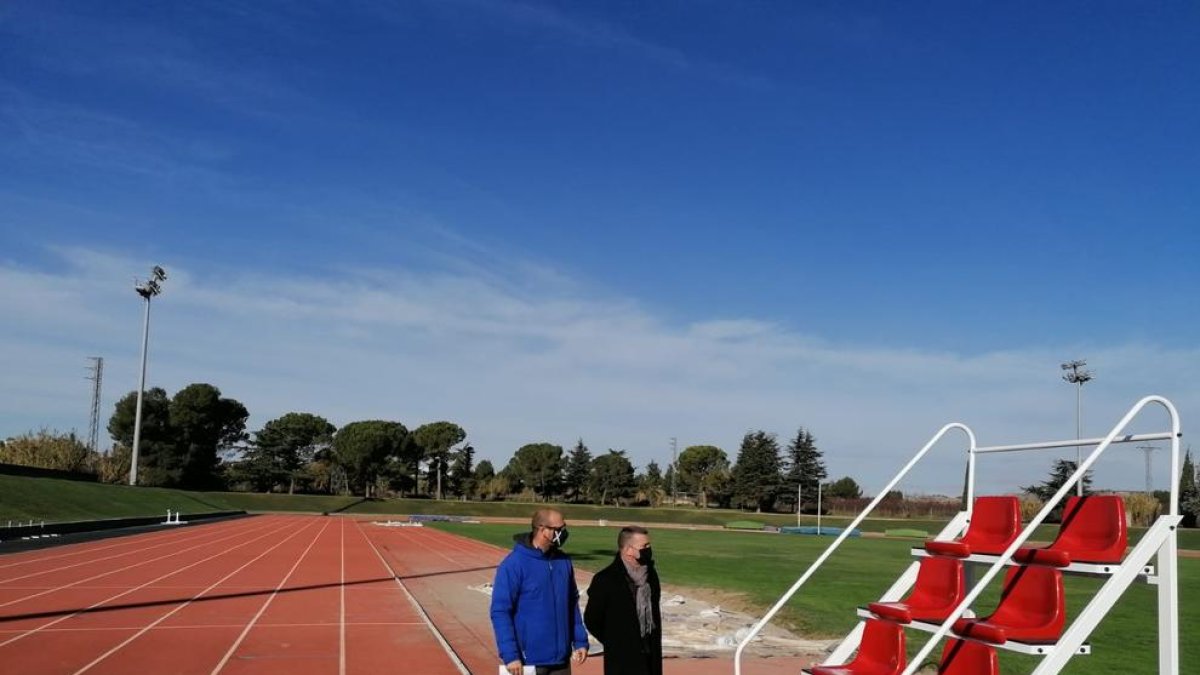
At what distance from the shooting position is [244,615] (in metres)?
12.6

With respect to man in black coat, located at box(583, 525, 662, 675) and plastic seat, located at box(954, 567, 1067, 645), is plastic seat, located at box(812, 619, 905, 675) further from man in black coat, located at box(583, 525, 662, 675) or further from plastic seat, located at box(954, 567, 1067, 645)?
man in black coat, located at box(583, 525, 662, 675)

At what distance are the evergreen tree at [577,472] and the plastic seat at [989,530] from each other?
309ft

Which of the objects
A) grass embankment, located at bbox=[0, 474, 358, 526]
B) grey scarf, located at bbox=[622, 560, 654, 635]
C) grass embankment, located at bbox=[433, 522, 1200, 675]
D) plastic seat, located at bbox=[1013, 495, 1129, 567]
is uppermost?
plastic seat, located at bbox=[1013, 495, 1129, 567]

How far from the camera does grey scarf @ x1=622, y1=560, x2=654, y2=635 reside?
5.11 meters

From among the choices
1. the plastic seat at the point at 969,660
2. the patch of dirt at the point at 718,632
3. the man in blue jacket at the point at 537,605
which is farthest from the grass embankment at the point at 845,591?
the man in blue jacket at the point at 537,605

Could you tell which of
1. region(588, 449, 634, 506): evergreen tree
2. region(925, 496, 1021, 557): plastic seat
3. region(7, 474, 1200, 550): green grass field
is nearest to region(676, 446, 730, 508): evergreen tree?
region(588, 449, 634, 506): evergreen tree

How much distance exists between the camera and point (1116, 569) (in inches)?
178

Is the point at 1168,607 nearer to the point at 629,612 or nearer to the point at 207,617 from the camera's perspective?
the point at 629,612

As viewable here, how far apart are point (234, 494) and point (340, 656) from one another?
6770cm

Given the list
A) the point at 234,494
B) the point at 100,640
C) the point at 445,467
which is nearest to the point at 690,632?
the point at 100,640

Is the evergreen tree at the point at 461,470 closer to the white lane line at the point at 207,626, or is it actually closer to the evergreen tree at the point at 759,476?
the evergreen tree at the point at 759,476

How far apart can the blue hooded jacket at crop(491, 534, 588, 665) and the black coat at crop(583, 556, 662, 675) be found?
197mm

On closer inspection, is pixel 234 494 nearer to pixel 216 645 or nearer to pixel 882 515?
pixel 882 515

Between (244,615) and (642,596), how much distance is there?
9.31 meters
